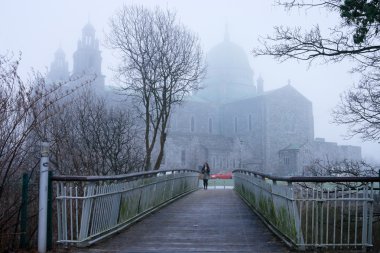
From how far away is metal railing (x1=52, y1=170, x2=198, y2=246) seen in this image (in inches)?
294

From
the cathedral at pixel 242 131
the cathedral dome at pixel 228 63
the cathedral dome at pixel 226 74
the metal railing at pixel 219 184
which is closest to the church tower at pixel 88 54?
the cathedral at pixel 242 131

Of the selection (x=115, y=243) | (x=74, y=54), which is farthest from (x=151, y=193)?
(x=74, y=54)

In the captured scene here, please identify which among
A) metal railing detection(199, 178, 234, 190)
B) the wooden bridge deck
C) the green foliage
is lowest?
metal railing detection(199, 178, 234, 190)

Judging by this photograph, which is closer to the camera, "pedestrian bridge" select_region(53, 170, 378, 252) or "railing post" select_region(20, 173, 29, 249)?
"railing post" select_region(20, 173, 29, 249)

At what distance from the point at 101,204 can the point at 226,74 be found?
7299cm

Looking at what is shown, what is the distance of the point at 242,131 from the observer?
71.2 metres

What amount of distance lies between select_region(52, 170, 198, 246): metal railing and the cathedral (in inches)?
1892

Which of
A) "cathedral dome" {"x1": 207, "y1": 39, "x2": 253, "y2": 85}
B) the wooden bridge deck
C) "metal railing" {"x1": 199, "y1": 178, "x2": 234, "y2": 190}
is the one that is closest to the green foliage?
the wooden bridge deck

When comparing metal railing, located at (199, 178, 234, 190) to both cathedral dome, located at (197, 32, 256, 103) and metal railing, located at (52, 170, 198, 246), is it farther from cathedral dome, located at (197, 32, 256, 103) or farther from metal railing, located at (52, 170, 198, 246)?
cathedral dome, located at (197, 32, 256, 103)

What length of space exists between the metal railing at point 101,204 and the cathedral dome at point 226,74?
66.6m

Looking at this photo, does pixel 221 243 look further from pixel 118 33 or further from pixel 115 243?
pixel 118 33

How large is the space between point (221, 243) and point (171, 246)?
895 millimetres

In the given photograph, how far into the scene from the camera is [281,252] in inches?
285

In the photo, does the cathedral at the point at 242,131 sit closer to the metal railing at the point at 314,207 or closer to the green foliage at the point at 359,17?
the green foliage at the point at 359,17
